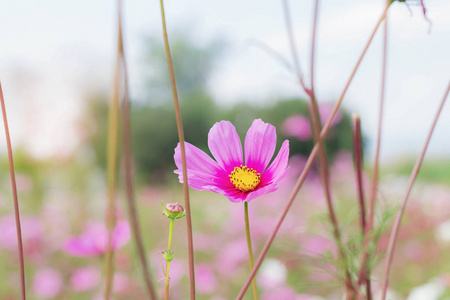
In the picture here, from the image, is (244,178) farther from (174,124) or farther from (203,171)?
(174,124)

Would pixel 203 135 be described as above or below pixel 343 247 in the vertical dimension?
below

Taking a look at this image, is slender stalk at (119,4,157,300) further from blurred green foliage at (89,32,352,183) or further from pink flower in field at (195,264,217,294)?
blurred green foliage at (89,32,352,183)

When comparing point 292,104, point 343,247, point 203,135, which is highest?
point 343,247

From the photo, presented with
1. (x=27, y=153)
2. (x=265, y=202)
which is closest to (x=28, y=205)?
(x=27, y=153)

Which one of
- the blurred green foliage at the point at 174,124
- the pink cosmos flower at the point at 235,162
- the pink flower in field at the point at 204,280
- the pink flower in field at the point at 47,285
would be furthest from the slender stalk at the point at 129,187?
the blurred green foliage at the point at 174,124

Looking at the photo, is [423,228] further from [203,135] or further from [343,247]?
[203,135]

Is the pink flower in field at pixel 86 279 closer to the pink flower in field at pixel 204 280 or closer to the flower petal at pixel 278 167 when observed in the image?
the pink flower in field at pixel 204 280

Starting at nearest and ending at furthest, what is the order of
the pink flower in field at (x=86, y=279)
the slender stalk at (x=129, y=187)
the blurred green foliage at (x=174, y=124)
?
the slender stalk at (x=129, y=187) < the pink flower in field at (x=86, y=279) < the blurred green foliage at (x=174, y=124)
